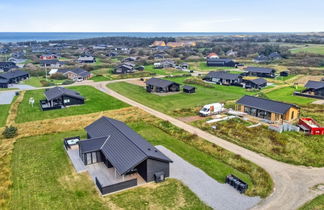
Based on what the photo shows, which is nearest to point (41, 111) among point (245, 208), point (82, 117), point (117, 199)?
point (82, 117)

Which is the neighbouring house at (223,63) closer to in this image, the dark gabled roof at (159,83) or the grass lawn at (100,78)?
the grass lawn at (100,78)

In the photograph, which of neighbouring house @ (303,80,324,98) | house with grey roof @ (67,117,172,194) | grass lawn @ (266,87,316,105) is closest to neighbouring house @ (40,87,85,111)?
house with grey roof @ (67,117,172,194)

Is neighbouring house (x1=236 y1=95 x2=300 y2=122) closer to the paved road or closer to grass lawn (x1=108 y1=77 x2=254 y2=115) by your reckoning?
grass lawn (x1=108 y1=77 x2=254 y2=115)

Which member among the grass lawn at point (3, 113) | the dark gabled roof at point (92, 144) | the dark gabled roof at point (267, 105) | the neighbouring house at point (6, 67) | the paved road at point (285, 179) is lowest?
the paved road at point (285, 179)

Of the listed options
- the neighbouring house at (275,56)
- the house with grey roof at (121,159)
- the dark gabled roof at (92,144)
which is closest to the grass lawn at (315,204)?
the house with grey roof at (121,159)

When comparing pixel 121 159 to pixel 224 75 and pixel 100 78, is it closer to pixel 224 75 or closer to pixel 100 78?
pixel 224 75
